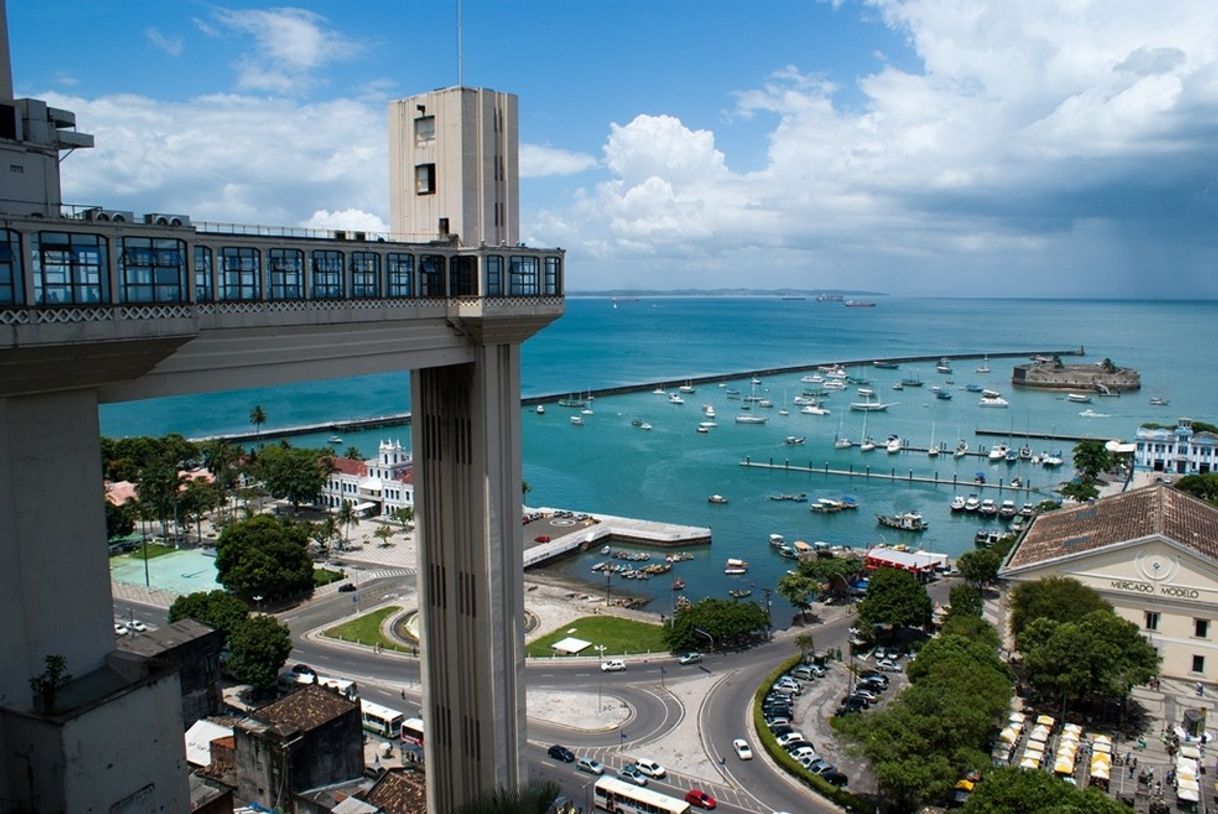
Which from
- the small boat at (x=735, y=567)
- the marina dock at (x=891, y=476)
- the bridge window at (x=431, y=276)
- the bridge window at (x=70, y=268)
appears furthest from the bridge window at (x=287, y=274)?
the marina dock at (x=891, y=476)

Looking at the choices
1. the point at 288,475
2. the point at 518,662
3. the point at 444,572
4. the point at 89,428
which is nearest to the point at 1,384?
the point at 89,428

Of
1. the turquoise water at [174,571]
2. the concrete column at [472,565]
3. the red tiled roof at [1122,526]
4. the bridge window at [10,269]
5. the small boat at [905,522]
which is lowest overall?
the small boat at [905,522]

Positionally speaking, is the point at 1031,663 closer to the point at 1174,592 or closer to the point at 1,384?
the point at 1174,592

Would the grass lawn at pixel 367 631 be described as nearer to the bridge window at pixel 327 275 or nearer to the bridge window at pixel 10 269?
the bridge window at pixel 327 275

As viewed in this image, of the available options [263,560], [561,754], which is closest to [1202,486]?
[561,754]

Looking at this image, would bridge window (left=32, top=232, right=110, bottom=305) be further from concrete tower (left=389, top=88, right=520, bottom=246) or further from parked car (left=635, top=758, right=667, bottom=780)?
parked car (left=635, top=758, right=667, bottom=780)

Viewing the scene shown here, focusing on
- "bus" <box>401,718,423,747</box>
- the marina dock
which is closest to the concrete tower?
"bus" <box>401,718,423,747</box>

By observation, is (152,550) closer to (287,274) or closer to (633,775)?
(633,775)
